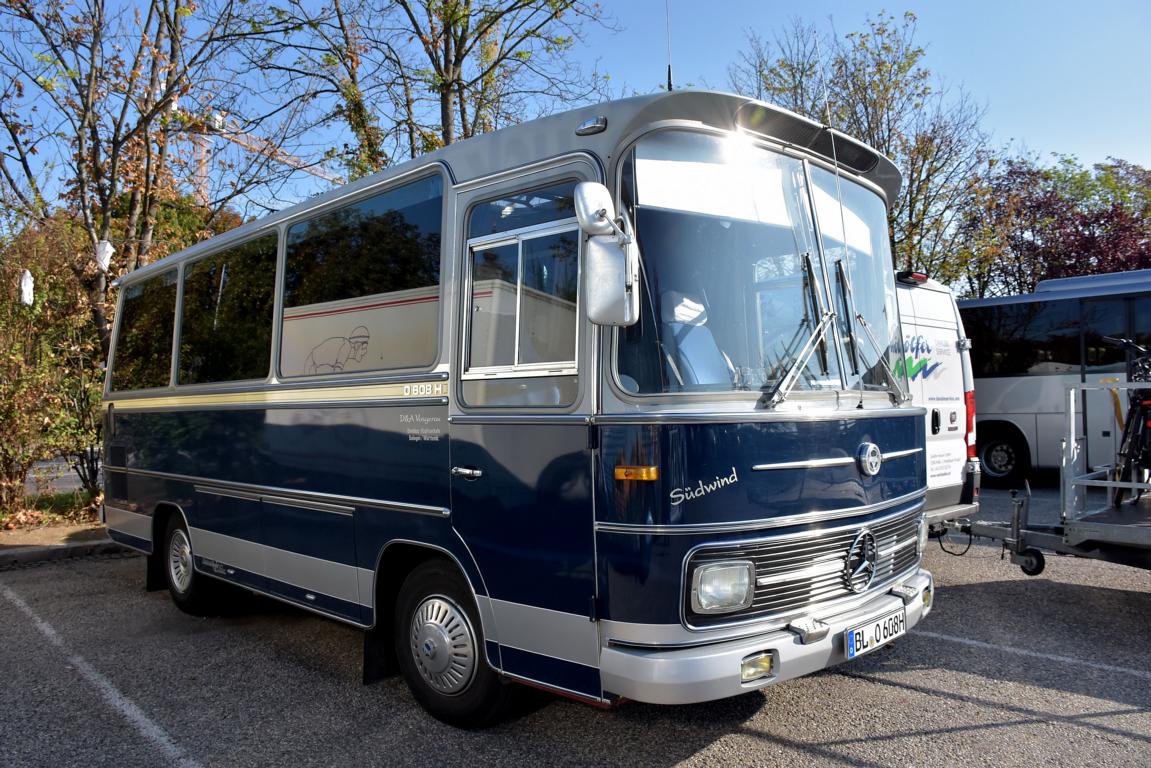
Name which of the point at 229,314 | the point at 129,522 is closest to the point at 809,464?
the point at 229,314

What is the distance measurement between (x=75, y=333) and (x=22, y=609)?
516 centimetres

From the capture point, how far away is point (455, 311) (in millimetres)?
4410

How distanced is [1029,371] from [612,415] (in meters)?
13.8

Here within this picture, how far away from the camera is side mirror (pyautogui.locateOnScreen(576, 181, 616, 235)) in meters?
3.45

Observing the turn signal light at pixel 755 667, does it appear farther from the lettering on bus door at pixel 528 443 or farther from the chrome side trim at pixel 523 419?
the chrome side trim at pixel 523 419

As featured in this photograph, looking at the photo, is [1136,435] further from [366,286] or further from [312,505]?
[312,505]

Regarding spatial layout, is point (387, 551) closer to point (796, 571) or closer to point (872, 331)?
point (796, 571)

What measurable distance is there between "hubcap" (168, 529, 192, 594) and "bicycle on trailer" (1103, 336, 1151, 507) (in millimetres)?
7399

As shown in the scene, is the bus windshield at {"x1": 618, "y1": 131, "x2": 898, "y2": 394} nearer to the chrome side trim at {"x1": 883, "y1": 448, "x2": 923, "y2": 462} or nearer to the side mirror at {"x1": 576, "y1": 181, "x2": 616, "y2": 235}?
the side mirror at {"x1": 576, "y1": 181, "x2": 616, "y2": 235}

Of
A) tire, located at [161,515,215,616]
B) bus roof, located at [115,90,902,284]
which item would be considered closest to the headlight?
bus roof, located at [115,90,902,284]

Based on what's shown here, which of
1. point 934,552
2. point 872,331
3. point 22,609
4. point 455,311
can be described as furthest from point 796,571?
point 22,609

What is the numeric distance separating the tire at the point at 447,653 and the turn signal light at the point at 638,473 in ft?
4.06

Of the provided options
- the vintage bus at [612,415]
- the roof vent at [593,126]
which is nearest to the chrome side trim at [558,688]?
the vintage bus at [612,415]

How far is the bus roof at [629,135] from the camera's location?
3.76m
